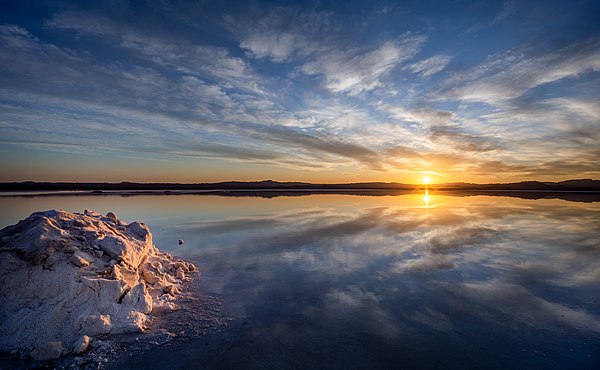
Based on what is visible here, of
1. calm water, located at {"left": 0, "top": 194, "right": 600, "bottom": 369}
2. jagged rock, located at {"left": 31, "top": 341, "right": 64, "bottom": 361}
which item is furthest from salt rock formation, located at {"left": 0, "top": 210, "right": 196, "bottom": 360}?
calm water, located at {"left": 0, "top": 194, "right": 600, "bottom": 369}

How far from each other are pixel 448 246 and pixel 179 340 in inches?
400

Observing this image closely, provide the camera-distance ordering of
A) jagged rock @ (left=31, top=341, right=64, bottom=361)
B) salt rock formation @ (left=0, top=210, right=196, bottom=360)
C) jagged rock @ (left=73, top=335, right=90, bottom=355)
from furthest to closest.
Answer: salt rock formation @ (left=0, top=210, right=196, bottom=360) → jagged rock @ (left=73, top=335, right=90, bottom=355) → jagged rock @ (left=31, top=341, right=64, bottom=361)

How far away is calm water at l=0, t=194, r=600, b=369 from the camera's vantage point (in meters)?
4.34

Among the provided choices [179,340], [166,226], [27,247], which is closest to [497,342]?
[179,340]

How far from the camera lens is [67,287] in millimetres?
5223

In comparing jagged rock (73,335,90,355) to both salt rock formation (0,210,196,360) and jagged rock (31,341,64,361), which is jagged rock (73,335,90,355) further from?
jagged rock (31,341,64,361)

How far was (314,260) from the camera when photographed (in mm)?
9453

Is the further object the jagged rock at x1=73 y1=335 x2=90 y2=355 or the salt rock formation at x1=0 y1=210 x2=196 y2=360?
the salt rock formation at x1=0 y1=210 x2=196 y2=360

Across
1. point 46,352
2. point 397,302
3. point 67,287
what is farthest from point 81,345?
point 397,302

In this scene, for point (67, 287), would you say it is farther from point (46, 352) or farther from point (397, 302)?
point (397, 302)

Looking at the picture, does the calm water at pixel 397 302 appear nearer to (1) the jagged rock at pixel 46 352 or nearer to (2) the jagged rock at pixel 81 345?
(2) the jagged rock at pixel 81 345

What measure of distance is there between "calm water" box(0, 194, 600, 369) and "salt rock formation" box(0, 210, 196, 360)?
1098 millimetres

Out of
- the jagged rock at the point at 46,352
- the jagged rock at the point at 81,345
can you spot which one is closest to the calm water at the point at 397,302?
the jagged rock at the point at 81,345

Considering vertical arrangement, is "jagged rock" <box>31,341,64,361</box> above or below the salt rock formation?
below
